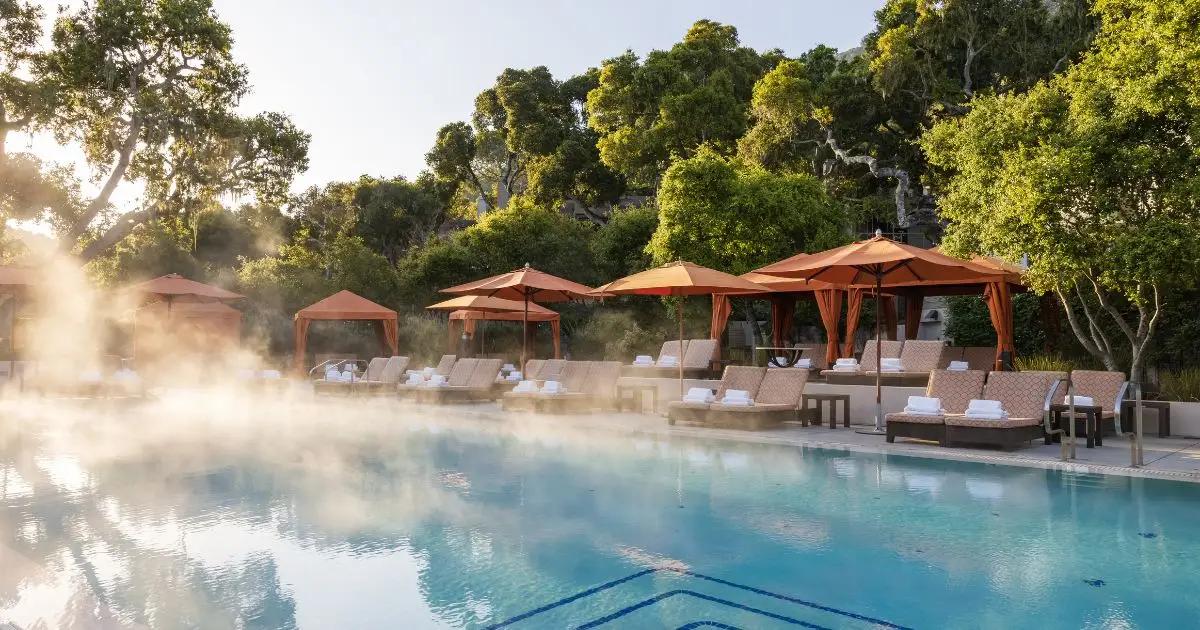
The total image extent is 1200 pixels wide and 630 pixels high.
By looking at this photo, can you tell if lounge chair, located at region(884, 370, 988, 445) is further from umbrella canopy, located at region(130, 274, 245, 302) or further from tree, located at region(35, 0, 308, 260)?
tree, located at region(35, 0, 308, 260)

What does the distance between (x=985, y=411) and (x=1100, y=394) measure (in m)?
1.95

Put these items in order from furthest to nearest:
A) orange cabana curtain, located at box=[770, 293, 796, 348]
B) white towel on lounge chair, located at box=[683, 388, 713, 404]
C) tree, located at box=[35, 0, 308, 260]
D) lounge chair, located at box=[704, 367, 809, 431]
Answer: tree, located at box=[35, 0, 308, 260], orange cabana curtain, located at box=[770, 293, 796, 348], white towel on lounge chair, located at box=[683, 388, 713, 404], lounge chair, located at box=[704, 367, 809, 431]

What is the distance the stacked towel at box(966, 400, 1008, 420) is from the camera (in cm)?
900

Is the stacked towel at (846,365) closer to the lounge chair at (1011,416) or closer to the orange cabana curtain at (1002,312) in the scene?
the orange cabana curtain at (1002,312)

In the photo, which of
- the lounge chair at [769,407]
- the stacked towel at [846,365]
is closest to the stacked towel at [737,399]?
the lounge chair at [769,407]

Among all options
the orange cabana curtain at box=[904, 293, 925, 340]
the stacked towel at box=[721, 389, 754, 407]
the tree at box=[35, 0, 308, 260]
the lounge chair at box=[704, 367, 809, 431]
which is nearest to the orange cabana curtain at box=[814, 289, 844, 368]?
the orange cabana curtain at box=[904, 293, 925, 340]

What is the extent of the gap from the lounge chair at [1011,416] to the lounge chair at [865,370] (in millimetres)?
3519

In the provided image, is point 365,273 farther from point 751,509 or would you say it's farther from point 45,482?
point 751,509

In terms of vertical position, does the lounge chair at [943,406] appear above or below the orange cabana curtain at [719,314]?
below

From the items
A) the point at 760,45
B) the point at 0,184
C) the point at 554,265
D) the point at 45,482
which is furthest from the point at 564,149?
the point at 45,482

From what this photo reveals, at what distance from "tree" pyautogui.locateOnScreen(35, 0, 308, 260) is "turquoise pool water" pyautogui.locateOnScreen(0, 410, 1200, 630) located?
1646 cm

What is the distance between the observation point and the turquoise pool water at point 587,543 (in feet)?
13.8

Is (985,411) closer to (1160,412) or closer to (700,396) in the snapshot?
(1160,412)

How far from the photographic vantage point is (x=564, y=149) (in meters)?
37.0
